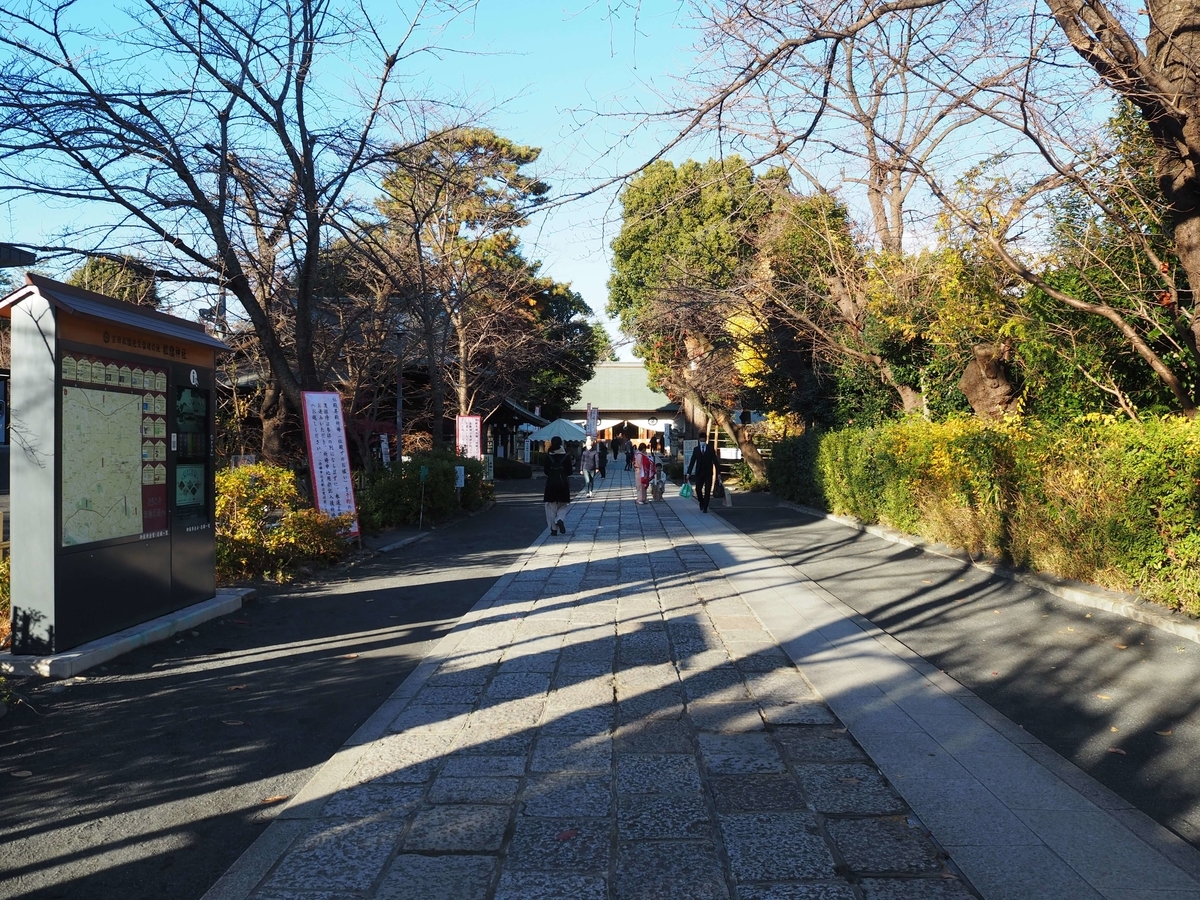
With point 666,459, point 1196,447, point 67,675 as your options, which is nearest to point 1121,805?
point 1196,447

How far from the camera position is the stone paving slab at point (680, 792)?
357 centimetres

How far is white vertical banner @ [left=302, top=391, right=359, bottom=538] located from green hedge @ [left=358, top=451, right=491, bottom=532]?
2258 mm

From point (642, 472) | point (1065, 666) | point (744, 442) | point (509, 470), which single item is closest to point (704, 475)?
point (642, 472)

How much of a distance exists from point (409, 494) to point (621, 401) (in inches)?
2364

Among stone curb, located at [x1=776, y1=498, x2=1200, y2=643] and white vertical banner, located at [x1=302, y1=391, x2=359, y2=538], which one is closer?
stone curb, located at [x1=776, y1=498, x2=1200, y2=643]

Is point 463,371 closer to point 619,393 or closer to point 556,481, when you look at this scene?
point 556,481

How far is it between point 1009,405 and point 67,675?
1404 centimetres

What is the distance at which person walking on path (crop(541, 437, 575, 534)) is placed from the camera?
16344 mm

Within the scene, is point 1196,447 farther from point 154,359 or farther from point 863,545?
point 154,359

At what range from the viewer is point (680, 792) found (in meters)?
4.45

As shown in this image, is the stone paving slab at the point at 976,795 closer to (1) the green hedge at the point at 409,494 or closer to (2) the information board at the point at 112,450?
(2) the information board at the point at 112,450

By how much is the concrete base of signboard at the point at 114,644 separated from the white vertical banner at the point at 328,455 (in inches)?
167

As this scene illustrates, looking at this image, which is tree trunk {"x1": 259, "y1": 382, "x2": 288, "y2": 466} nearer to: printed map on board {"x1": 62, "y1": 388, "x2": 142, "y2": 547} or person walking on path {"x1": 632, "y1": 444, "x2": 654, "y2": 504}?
person walking on path {"x1": 632, "y1": 444, "x2": 654, "y2": 504}

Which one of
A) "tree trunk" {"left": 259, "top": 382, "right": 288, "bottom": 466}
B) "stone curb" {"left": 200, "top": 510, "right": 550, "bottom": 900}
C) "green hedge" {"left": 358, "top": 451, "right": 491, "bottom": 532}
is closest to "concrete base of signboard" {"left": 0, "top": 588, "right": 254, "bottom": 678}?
"stone curb" {"left": 200, "top": 510, "right": 550, "bottom": 900}
